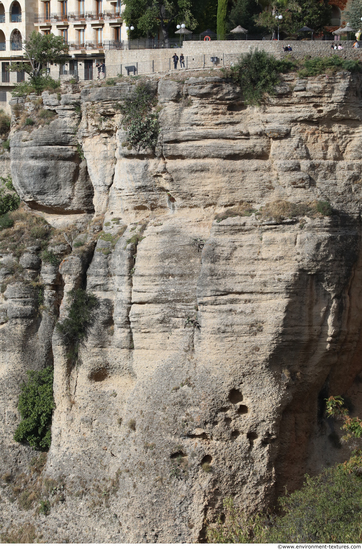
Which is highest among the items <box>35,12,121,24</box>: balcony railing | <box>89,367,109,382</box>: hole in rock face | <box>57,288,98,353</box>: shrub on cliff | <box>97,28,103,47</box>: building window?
<box>35,12,121,24</box>: balcony railing

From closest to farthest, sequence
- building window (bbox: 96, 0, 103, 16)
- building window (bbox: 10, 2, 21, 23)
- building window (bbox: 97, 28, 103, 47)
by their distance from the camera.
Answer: building window (bbox: 97, 28, 103, 47)
building window (bbox: 96, 0, 103, 16)
building window (bbox: 10, 2, 21, 23)

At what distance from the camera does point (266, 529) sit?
22438 mm

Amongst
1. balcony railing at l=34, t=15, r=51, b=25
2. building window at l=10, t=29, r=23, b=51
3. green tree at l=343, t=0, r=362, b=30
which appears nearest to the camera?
green tree at l=343, t=0, r=362, b=30

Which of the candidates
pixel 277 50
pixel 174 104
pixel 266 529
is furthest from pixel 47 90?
pixel 266 529

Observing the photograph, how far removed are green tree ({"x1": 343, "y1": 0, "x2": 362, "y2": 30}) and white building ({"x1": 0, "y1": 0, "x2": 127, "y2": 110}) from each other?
970cm

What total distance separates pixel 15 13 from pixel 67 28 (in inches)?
133

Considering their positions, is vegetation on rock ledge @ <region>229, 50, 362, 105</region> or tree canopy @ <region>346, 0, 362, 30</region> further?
tree canopy @ <region>346, 0, 362, 30</region>

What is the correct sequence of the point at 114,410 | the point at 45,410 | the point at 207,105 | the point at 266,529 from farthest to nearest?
the point at 45,410, the point at 114,410, the point at 207,105, the point at 266,529

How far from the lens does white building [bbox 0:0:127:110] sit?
34844 mm

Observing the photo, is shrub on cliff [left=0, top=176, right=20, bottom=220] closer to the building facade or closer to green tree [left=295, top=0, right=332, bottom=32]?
the building facade

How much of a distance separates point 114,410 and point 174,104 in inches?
409

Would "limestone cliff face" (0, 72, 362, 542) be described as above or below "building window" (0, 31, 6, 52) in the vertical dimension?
below

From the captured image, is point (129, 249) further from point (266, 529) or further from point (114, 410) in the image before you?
point (266, 529)

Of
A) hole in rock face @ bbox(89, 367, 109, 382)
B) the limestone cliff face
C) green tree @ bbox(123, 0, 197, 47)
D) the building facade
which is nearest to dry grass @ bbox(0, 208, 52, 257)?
the limestone cliff face
